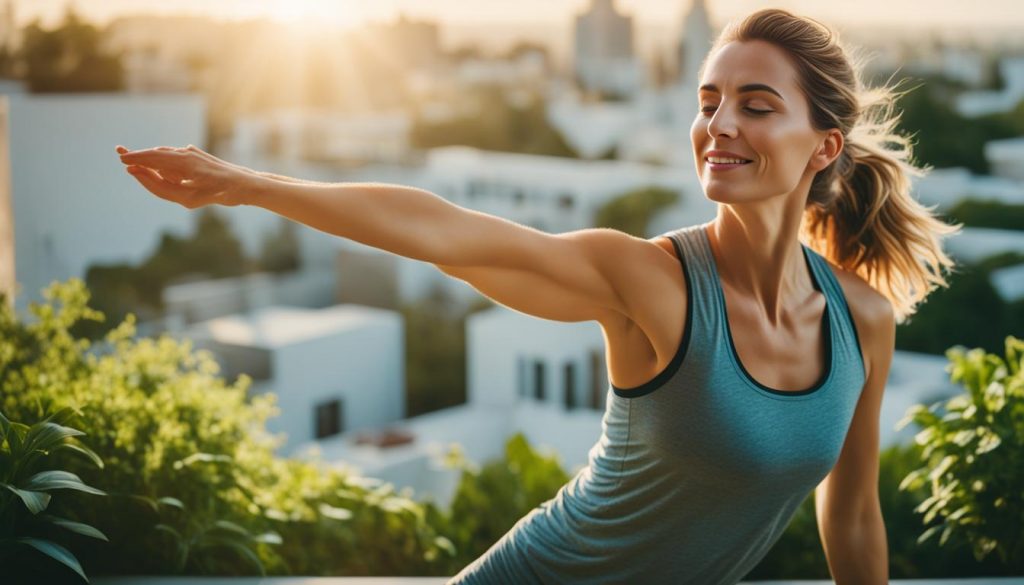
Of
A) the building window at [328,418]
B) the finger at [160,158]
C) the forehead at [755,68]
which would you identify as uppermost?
the forehead at [755,68]

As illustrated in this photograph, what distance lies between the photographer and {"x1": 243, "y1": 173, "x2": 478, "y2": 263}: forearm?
1072 mm

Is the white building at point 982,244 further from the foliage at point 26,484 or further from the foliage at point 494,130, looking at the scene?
the foliage at point 494,130

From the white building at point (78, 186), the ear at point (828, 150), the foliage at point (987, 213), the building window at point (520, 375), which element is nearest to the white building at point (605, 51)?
the white building at point (78, 186)

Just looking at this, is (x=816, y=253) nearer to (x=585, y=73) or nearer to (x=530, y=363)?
(x=530, y=363)

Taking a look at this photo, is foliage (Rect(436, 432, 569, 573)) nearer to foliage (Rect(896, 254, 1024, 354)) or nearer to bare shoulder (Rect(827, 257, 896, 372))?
bare shoulder (Rect(827, 257, 896, 372))

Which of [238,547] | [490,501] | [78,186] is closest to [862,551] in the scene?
[238,547]

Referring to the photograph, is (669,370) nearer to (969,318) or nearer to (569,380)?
(569,380)

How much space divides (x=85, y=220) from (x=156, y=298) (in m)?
2.11

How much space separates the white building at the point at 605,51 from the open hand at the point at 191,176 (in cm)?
3983

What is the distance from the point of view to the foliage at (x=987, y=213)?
16594 millimetres

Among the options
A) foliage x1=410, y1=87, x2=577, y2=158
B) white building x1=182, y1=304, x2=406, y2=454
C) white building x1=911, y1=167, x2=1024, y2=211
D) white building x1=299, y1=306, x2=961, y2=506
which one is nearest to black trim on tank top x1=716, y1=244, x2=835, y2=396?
white building x1=299, y1=306, x2=961, y2=506

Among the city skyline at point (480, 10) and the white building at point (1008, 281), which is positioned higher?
the city skyline at point (480, 10)

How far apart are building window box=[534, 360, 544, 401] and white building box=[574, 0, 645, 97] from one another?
28.9 meters

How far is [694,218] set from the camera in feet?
63.9
